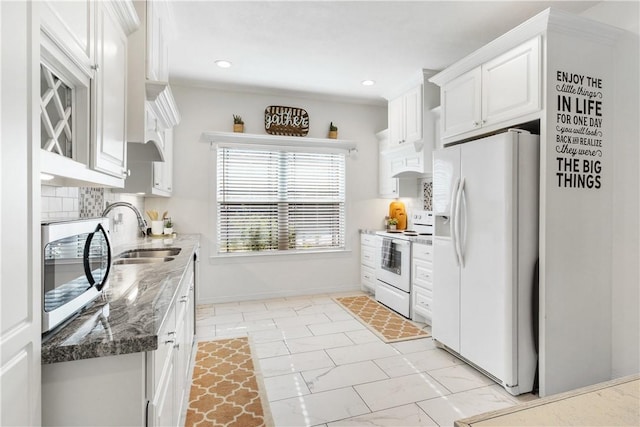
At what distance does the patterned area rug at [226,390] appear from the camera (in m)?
2.05

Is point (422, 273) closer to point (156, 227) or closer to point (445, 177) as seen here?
point (445, 177)

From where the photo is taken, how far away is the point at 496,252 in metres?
2.35

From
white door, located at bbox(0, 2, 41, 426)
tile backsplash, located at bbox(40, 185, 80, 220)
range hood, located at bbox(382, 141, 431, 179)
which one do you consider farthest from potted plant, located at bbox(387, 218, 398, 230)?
white door, located at bbox(0, 2, 41, 426)

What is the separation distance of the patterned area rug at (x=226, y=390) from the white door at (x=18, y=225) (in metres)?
1.36

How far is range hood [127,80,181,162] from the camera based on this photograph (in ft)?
6.21

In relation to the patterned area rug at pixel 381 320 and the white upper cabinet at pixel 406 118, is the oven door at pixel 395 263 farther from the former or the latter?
the white upper cabinet at pixel 406 118

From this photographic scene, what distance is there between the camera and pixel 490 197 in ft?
7.85

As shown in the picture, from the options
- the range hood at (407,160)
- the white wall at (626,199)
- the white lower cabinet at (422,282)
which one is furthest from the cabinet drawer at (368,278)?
the white wall at (626,199)

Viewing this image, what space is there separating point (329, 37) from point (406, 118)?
1.57 metres

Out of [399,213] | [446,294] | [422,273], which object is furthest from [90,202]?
[399,213]

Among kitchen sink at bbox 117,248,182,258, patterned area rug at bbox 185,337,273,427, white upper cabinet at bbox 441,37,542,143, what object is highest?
white upper cabinet at bbox 441,37,542,143

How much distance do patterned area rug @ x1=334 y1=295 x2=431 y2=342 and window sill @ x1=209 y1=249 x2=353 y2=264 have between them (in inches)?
27.4

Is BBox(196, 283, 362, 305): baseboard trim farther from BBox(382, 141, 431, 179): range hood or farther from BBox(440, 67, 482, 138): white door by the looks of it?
BBox(440, 67, 482, 138): white door

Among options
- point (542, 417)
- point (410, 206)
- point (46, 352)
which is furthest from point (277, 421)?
point (410, 206)
